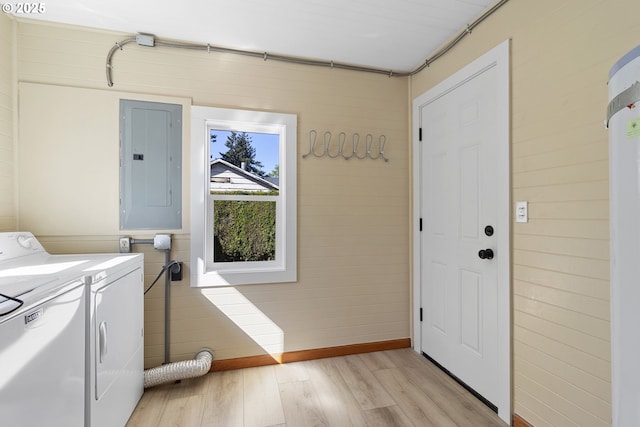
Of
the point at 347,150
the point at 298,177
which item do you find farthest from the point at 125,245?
the point at 347,150

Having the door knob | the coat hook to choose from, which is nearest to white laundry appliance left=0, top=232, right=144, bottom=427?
the coat hook

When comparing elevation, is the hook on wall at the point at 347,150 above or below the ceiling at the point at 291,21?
below

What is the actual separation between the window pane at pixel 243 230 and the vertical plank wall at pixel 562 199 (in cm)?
178

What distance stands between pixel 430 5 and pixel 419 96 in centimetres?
80

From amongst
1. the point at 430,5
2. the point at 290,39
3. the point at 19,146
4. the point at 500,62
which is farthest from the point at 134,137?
the point at 500,62

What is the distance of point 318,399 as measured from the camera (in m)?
1.98

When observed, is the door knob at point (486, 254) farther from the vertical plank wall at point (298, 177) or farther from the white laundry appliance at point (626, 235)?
the white laundry appliance at point (626, 235)

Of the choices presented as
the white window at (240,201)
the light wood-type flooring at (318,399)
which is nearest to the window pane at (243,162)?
the white window at (240,201)

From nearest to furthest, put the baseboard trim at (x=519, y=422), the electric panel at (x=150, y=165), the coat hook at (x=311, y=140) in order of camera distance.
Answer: the baseboard trim at (x=519, y=422) → the electric panel at (x=150, y=165) → the coat hook at (x=311, y=140)

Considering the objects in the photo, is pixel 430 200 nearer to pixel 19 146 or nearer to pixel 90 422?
pixel 90 422

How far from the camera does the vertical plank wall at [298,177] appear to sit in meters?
2.05

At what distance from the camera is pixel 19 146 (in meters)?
2.00
